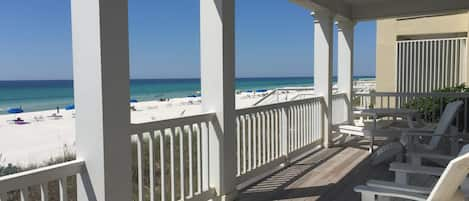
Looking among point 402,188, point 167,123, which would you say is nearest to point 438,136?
point 402,188

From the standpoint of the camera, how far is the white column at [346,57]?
259 inches

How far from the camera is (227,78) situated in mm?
3291

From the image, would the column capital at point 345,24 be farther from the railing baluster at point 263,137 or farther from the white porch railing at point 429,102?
the railing baluster at point 263,137

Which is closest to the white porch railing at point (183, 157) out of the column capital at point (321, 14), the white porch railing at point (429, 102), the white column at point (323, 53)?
the white column at point (323, 53)

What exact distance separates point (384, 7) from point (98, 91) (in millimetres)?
5596

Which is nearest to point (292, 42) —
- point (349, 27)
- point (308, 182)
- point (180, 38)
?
point (180, 38)

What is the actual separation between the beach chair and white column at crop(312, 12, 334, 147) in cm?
385

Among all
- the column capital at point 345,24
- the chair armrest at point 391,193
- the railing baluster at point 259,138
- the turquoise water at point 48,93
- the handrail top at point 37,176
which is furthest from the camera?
the turquoise water at point 48,93

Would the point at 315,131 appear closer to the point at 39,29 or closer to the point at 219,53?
the point at 219,53

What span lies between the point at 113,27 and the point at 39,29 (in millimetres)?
25374

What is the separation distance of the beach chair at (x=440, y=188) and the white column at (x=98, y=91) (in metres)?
1.35

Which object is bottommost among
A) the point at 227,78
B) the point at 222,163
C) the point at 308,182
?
the point at 308,182

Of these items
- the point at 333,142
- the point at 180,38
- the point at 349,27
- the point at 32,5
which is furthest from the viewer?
the point at 180,38

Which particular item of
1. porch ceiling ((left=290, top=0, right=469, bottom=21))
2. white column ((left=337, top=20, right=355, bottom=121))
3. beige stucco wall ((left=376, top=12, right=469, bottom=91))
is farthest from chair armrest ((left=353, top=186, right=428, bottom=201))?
beige stucco wall ((left=376, top=12, right=469, bottom=91))
